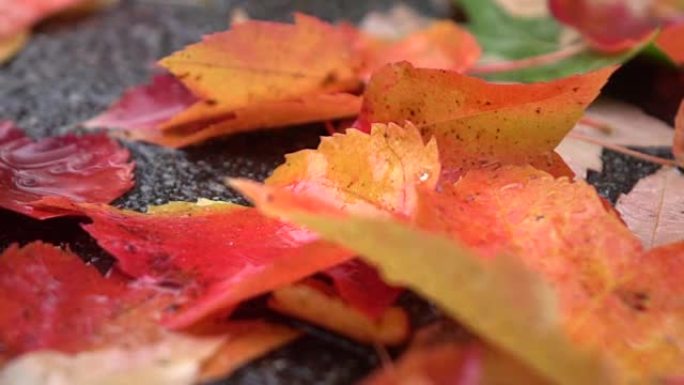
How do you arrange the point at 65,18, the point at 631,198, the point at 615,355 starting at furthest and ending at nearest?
1. the point at 65,18
2. the point at 631,198
3. the point at 615,355

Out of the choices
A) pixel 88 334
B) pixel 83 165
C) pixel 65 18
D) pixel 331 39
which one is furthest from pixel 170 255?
pixel 65 18

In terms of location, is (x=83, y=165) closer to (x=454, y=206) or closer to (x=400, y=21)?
(x=454, y=206)

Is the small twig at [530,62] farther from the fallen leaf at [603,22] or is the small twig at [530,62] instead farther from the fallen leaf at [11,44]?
the fallen leaf at [11,44]

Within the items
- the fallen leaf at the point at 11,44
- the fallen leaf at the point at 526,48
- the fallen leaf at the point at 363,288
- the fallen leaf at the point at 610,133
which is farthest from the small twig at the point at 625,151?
the fallen leaf at the point at 11,44

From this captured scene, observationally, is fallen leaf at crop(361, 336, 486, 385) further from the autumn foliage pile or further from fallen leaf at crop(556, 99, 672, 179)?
fallen leaf at crop(556, 99, 672, 179)

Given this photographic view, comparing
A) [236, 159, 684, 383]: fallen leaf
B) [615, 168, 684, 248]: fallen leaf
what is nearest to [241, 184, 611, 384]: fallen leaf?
[236, 159, 684, 383]: fallen leaf

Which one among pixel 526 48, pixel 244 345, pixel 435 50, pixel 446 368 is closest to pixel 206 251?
pixel 244 345
